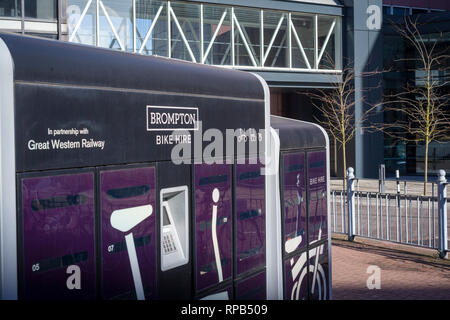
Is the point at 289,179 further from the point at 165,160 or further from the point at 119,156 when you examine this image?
the point at 119,156

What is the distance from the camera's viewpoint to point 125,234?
4.39 meters

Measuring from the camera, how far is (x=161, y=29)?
23047 mm

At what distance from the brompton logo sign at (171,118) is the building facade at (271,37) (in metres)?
15.9

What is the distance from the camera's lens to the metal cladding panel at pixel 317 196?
726 centimetres

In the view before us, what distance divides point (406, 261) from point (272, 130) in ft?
17.8

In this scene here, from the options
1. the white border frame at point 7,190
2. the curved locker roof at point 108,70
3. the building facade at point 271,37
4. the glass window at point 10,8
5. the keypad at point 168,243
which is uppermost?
the building facade at point 271,37

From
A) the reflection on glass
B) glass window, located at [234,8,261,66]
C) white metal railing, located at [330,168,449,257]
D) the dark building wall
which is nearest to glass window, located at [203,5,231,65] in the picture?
glass window, located at [234,8,261,66]

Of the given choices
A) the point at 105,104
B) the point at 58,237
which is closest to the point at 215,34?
the point at 105,104

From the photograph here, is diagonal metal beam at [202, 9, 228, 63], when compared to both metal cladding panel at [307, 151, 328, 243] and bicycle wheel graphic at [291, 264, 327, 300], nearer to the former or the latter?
metal cladding panel at [307, 151, 328, 243]

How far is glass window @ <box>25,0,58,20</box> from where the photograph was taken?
43.5 feet

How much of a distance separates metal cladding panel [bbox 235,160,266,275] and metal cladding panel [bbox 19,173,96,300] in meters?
2.00

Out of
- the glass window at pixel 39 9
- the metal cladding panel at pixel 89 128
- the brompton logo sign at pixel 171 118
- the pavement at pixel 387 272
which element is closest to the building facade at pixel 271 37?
the glass window at pixel 39 9

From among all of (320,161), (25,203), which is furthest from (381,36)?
(25,203)

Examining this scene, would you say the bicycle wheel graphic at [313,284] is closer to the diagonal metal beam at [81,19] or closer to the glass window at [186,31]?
the diagonal metal beam at [81,19]
